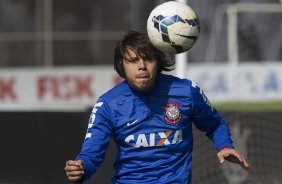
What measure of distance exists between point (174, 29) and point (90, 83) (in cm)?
1567

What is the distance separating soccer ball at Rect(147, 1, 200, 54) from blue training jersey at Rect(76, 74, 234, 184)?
0.29 meters

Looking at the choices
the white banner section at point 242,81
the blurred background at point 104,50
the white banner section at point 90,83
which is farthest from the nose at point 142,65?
the white banner section at point 90,83

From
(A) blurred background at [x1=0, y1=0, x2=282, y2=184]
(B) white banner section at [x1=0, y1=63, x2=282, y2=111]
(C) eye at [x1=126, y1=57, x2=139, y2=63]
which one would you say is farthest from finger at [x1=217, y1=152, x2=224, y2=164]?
(B) white banner section at [x1=0, y1=63, x2=282, y2=111]

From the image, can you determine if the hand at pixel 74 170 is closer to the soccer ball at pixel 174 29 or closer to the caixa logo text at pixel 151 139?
the caixa logo text at pixel 151 139

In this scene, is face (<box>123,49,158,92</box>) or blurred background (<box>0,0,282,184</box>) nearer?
face (<box>123,49,158,92</box>)

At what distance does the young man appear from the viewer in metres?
5.28

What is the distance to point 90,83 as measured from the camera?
21234 mm

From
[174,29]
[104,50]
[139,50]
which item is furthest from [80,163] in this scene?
[104,50]

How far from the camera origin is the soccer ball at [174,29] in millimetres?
5594

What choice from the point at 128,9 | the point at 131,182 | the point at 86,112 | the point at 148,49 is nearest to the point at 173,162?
the point at 131,182

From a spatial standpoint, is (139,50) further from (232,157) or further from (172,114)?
(232,157)

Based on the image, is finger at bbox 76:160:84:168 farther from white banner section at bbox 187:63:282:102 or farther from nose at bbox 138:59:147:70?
white banner section at bbox 187:63:282:102

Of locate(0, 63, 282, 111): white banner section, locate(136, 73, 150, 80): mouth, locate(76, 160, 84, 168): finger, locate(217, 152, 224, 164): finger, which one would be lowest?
locate(0, 63, 282, 111): white banner section

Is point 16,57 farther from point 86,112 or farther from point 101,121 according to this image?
point 101,121
